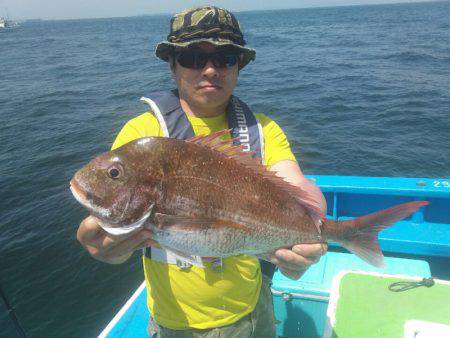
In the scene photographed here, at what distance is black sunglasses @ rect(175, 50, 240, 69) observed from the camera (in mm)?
2760

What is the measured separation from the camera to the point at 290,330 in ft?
14.4

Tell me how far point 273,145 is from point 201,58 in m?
0.92

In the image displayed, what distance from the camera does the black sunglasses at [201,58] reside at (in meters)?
2.76

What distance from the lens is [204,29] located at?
8.94ft

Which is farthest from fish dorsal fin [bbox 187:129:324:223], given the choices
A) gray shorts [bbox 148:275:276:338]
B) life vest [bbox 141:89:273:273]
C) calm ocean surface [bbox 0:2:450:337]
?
calm ocean surface [bbox 0:2:450:337]

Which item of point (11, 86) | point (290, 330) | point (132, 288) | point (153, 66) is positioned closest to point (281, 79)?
point (153, 66)

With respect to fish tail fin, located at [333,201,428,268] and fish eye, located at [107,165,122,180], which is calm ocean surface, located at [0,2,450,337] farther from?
fish tail fin, located at [333,201,428,268]

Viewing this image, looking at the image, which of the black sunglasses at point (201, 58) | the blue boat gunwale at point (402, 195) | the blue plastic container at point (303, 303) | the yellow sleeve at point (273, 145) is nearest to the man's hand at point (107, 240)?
the yellow sleeve at point (273, 145)

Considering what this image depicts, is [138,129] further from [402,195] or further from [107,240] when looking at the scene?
[402,195]

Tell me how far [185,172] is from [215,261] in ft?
2.67

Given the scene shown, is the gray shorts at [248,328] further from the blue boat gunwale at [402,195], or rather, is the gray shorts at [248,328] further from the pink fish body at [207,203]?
the blue boat gunwale at [402,195]

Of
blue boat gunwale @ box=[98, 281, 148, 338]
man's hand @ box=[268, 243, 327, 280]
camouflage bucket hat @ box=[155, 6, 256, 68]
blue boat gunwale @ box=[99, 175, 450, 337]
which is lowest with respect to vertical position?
blue boat gunwale @ box=[98, 281, 148, 338]

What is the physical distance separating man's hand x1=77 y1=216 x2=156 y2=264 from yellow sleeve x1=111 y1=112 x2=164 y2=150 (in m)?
0.63

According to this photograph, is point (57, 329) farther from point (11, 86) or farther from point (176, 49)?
point (11, 86)
